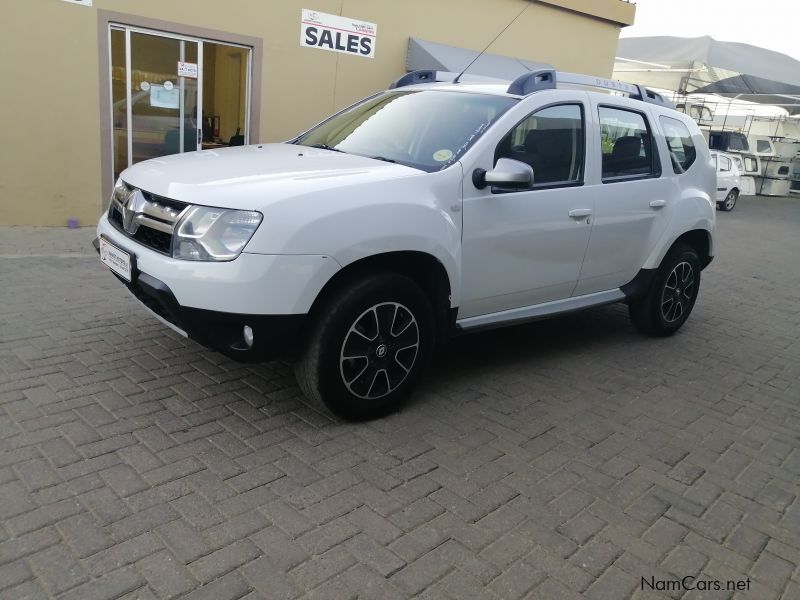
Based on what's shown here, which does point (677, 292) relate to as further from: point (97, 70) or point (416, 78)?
point (97, 70)

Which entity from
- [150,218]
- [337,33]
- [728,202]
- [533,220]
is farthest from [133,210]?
[728,202]

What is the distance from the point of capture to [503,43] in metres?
12.0

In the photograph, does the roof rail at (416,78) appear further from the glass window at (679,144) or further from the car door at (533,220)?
the glass window at (679,144)

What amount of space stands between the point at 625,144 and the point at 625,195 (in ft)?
1.29

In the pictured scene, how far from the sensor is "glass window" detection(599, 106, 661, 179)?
464 centimetres

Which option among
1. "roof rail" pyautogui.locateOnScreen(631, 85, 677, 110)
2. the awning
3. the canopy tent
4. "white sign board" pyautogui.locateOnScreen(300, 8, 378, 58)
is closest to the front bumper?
"roof rail" pyautogui.locateOnScreen(631, 85, 677, 110)

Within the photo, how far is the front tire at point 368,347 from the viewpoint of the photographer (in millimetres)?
3344

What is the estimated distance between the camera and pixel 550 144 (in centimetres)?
429

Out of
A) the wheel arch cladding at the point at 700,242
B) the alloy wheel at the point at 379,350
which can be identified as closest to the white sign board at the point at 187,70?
the wheel arch cladding at the point at 700,242

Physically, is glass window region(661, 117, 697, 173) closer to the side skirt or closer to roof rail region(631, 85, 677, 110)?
roof rail region(631, 85, 677, 110)

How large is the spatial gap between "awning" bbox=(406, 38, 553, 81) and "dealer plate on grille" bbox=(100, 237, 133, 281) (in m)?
7.22

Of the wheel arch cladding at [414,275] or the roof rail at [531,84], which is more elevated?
the roof rail at [531,84]

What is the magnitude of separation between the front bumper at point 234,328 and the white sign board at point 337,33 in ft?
23.3

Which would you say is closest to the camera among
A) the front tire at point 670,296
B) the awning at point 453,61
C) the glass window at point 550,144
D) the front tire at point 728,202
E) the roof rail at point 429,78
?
the glass window at point 550,144
